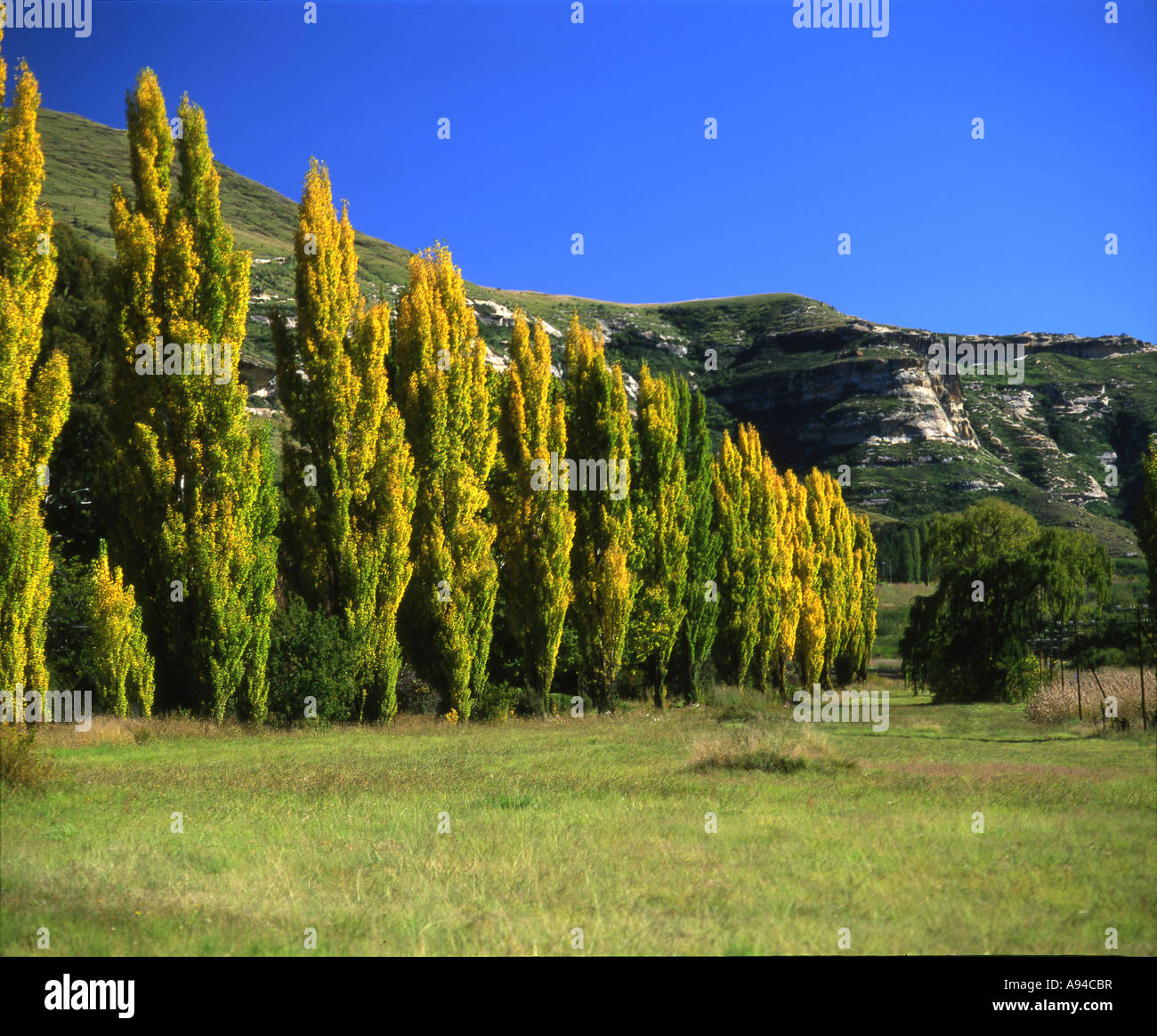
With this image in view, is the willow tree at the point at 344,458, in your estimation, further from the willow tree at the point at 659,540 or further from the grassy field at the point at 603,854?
the willow tree at the point at 659,540

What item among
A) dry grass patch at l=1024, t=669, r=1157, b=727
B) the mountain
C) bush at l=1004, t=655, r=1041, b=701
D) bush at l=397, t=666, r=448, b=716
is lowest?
bush at l=1004, t=655, r=1041, b=701

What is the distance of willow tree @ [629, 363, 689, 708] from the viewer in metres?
Result: 31.1

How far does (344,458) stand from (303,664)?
225 inches

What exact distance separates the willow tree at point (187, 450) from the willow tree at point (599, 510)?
10.9 meters

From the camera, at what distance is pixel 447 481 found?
87.6 ft

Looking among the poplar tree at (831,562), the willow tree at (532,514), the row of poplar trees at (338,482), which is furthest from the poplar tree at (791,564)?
the willow tree at (532,514)

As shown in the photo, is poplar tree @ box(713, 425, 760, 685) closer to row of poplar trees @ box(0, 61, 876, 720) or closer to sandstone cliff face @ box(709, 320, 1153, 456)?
row of poplar trees @ box(0, 61, 876, 720)

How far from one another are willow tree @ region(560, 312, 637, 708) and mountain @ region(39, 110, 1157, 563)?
64.6 m

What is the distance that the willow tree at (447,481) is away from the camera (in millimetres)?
25797

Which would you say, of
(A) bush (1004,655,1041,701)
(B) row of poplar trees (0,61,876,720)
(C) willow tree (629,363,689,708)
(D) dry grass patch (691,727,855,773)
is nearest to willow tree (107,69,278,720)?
(B) row of poplar trees (0,61,876,720)

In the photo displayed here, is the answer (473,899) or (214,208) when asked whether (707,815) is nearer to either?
(473,899)

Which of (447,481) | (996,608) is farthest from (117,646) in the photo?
(996,608)
